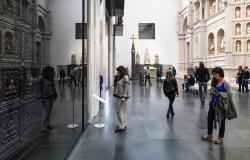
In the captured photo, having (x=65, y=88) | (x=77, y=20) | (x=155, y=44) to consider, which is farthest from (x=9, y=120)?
(x=155, y=44)

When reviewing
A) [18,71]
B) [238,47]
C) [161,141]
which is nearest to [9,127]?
[18,71]

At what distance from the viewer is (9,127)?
2.29 m

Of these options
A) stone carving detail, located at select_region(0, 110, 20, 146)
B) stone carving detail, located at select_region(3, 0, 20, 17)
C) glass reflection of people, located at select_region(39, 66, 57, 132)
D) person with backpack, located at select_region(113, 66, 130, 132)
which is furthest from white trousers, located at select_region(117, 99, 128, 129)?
stone carving detail, located at select_region(3, 0, 20, 17)

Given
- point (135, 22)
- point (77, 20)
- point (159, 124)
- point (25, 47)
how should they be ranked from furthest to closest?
point (135, 22) → point (159, 124) → point (77, 20) → point (25, 47)

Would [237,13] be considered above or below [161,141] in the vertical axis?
above

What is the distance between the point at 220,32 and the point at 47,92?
27022mm

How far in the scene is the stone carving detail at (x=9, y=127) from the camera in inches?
86.0

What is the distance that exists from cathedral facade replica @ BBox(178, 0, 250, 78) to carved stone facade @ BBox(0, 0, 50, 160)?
2319 cm

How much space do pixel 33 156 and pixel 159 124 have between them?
5258 millimetres

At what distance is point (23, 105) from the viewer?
2574mm

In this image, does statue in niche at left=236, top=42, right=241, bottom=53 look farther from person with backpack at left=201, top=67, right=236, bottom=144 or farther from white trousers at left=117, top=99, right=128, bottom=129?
person with backpack at left=201, top=67, right=236, bottom=144

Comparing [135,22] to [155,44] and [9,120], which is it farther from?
[9,120]

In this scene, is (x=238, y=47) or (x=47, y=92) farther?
(x=238, y=47)

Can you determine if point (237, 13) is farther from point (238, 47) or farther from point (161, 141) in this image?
point (161, 141)
